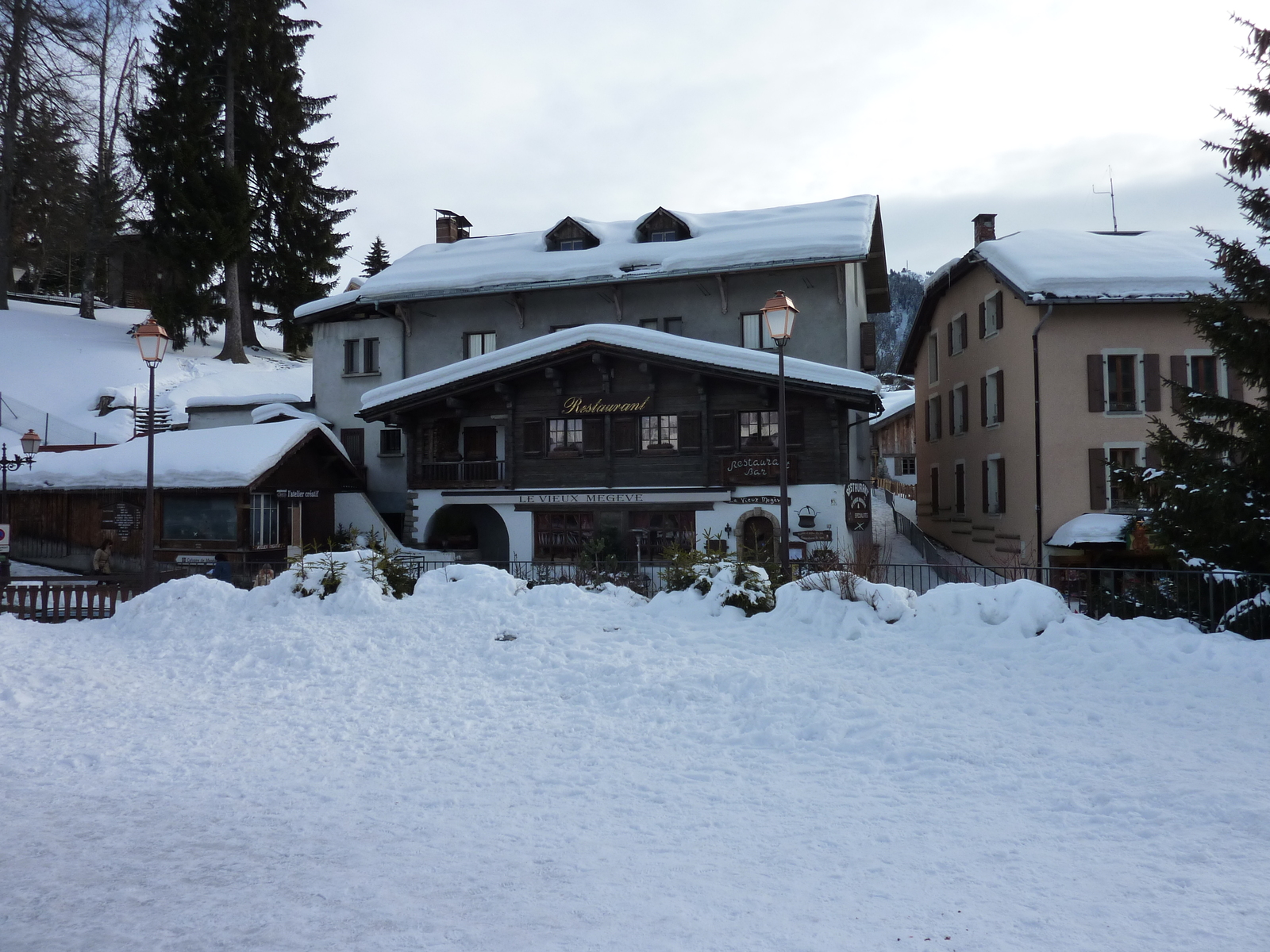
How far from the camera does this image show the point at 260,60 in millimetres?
40750

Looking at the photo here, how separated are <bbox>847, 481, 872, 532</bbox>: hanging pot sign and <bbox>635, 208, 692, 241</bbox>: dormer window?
1174 cm

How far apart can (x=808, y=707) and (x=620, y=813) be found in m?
2.63

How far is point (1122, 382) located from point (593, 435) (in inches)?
572

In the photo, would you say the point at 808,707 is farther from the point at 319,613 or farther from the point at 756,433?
the point at 756,433

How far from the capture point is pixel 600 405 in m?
24.4

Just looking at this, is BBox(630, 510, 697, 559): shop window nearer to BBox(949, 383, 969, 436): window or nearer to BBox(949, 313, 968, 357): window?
BBox(949, 383, 969, 436): window

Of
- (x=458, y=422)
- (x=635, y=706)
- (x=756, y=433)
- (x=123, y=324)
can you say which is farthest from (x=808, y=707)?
(x=123, y=324)

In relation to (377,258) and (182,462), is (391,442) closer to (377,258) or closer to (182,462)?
(182,462)

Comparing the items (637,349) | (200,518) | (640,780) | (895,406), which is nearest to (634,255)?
(637,349)

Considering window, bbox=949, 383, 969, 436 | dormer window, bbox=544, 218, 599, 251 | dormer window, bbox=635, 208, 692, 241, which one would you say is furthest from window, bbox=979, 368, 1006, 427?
dormer window, bbox=544, 218, 599, 251

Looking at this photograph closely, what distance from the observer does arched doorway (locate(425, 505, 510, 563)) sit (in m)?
26.1

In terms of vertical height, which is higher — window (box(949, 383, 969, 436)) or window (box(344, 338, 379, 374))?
window (box(344, 338, 379, 374))

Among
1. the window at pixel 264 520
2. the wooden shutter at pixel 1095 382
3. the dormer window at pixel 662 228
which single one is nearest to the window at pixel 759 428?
the wooden shutter at pixel 1095 382

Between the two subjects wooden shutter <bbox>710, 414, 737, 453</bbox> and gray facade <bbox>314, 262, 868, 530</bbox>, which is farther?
gray facade <bbox>314, 262, 868, 530</bbox>
